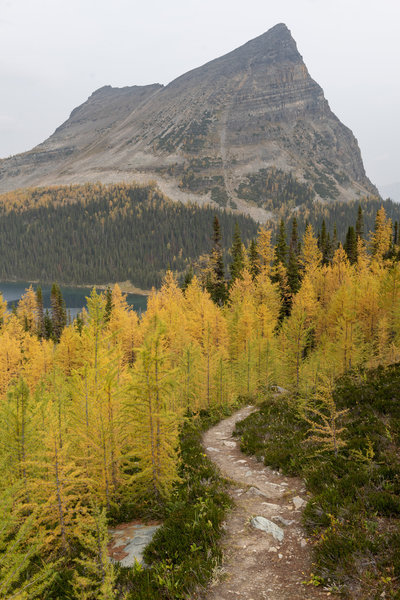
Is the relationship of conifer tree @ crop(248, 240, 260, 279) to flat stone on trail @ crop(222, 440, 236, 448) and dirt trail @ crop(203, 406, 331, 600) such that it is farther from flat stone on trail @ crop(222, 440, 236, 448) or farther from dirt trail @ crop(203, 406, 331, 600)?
dirt trail @ crop(203, 406, 331, 600)

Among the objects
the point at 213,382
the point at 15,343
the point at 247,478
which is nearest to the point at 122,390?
the point at 247,478

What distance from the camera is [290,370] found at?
76.6 feet

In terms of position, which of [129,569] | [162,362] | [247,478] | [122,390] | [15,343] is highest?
[162,362]

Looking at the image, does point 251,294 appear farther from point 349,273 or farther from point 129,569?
point 129,569

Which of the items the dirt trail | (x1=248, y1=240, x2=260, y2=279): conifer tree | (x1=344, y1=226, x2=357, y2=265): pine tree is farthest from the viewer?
(x1=344, y1=226, x2=357, y2=265): pine tree

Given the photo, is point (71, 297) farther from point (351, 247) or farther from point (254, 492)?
point (254, 492)

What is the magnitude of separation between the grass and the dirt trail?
0.35m

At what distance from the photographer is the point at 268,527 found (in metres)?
7.71

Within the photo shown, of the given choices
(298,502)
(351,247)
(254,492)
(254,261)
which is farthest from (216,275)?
(298,502)

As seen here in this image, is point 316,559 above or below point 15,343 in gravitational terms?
above

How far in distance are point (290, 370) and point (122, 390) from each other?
641 inches

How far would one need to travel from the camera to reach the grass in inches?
222

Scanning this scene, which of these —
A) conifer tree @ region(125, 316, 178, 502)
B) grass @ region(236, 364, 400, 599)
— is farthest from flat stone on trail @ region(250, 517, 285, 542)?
conifer tree @ region(125, 316, 178, 502)

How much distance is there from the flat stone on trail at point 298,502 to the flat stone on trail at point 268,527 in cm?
101
